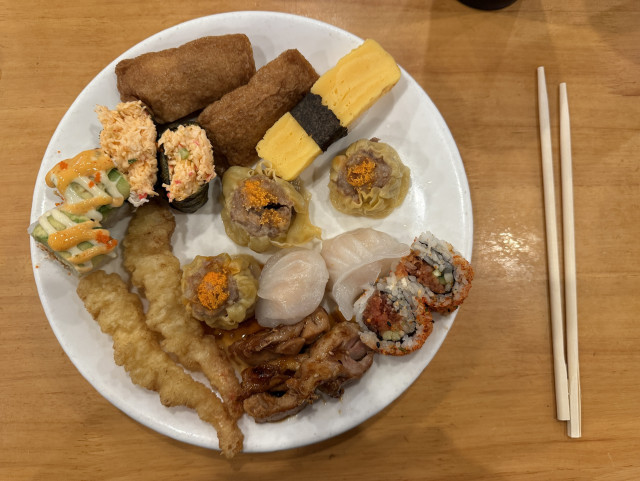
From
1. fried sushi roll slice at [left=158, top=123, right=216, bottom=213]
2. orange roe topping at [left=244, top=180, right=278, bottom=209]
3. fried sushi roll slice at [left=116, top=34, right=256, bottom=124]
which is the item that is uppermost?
fried sushi roll slice at [left=116, top=34, right=256, bottom=124]

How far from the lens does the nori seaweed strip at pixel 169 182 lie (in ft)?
6.55

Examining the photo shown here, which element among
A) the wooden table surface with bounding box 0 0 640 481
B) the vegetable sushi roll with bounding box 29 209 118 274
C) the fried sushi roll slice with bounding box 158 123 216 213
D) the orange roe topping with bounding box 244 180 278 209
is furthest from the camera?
the wooden table surface with bounding box 0 0 640 481

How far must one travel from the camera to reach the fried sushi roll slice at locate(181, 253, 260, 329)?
1.96 metres

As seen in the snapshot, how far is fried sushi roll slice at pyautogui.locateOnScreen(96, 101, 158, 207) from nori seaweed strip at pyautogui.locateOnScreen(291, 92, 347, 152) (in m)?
0.71

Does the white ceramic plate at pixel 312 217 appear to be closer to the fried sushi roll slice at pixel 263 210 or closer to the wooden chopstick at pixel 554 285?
the fried sushi roll slice at pixel 263 210

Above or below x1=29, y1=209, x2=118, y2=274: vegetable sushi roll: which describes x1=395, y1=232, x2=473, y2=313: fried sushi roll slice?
below

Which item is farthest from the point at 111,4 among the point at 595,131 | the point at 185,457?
the point at 595,131

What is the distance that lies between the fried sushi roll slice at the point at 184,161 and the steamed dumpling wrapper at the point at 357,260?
2.40ft

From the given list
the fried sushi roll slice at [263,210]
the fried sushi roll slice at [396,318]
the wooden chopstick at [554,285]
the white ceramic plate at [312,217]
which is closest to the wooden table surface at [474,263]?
the wooden chopstick at [554,285]

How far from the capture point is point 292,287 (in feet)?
6.77

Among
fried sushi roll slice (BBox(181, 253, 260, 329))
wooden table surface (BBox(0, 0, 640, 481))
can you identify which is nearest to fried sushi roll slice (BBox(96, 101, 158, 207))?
fried sushi roll slice (BBox(181, 253, 260, 329))

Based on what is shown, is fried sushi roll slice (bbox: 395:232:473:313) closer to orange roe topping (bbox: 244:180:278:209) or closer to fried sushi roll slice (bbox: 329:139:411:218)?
fried sushi roll slice (bbox: 329:139:411:218)

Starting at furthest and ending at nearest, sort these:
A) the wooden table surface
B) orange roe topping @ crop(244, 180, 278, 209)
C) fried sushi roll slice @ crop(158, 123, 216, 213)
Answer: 1. the wooden table surface
2. orange roe topping @ crop(244, 180, 278, 209)
3. fried sushi roll slice @ crop(158, 123, 216, 213)

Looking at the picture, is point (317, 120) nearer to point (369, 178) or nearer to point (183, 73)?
point (369, 178)
